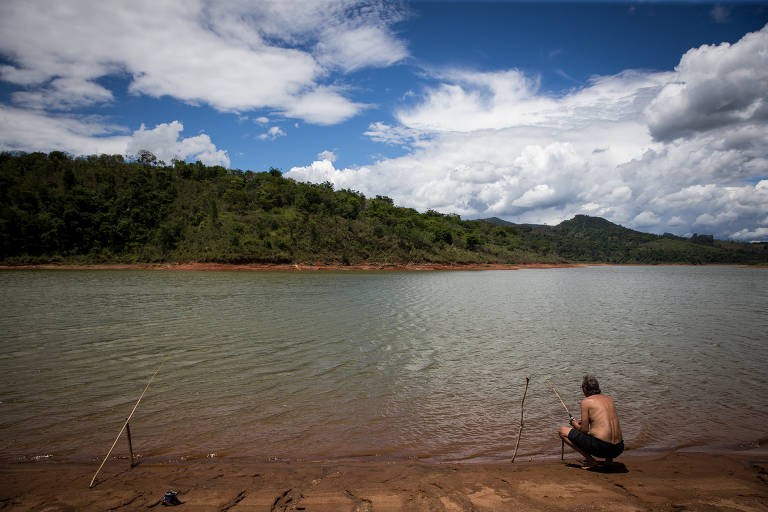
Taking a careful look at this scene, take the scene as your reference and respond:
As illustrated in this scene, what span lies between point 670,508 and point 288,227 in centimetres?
7068

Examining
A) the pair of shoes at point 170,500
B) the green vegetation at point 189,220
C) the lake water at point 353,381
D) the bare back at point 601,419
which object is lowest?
the lake water at point 353,381

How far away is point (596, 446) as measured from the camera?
5609mm

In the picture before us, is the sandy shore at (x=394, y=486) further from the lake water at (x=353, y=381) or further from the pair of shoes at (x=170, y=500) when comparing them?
the lake water at (x=353, y=381)

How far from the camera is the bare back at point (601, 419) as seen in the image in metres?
5.58

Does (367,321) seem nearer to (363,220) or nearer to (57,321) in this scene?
(57,321)

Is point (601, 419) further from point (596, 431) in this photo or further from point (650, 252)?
point (650, 252)

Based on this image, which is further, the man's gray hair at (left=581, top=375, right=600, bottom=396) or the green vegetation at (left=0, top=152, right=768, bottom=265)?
the green vegetation at (left=0, top=152, right=768, bottom=265)

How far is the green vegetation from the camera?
200 feet

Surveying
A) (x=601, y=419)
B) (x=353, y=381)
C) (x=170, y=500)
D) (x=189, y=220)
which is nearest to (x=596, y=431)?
(x=601, y=419)

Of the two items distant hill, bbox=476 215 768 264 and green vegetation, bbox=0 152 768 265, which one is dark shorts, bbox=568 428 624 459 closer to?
green vegetation, bbox=0 152 768 265

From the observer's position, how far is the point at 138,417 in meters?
7.21

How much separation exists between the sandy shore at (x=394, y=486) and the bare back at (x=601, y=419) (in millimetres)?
512

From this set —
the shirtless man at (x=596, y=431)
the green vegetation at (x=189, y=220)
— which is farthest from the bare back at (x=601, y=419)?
the green vegetation at (x=189, y=220)

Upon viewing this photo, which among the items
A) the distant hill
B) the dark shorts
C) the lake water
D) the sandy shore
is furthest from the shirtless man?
the distant hill
